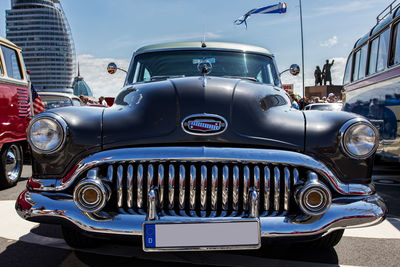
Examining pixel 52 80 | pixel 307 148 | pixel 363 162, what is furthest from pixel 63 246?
pixel 52 80

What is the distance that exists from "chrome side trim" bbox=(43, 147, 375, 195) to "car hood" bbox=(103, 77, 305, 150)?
0.10 m

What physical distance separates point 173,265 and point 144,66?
7.05ft

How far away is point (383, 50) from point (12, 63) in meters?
6.04

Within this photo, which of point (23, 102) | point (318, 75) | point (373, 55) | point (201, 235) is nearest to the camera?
point (201, 235)

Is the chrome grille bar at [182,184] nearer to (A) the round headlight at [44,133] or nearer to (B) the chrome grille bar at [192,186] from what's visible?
(B) the chrome grille bar at [192,186]

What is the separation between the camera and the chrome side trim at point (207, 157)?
2.34m

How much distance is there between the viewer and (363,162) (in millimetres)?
2564

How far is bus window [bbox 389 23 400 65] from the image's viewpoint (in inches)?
242

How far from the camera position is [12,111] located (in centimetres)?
606

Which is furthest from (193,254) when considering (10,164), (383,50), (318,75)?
(318,75)

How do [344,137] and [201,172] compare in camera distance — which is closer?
[201,172]

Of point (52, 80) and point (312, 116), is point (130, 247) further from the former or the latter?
point (52, 80)

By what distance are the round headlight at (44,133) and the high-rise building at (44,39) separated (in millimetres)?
122275

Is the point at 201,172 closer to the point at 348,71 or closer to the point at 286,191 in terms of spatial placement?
the point at 286,191
